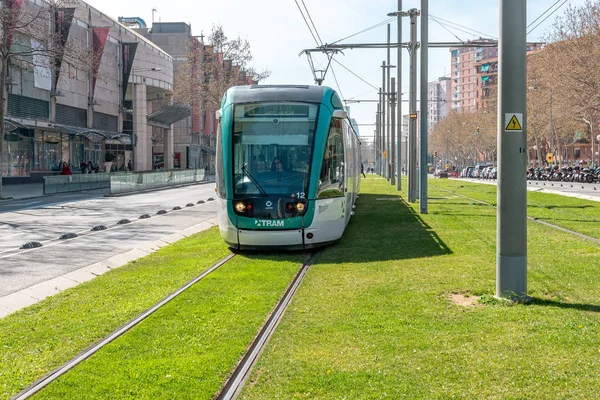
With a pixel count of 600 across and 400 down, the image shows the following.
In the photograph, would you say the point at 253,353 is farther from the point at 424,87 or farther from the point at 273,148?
the point at 424,87

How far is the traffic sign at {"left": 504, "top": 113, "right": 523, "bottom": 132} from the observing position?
8.27 meters

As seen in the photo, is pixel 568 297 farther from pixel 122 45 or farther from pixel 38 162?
pixel 122 45

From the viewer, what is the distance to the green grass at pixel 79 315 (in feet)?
20.0

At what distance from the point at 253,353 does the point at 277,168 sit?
7.52m

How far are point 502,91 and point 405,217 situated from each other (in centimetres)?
1278

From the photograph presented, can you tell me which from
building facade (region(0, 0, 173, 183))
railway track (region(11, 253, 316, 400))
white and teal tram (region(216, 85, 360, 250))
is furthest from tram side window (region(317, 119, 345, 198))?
building facade (region(0, 0, 173, 183))

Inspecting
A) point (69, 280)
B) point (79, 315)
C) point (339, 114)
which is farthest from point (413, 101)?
point (79, 315)

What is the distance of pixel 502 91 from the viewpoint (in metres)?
8.34

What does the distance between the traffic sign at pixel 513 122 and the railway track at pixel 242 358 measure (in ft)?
10.5

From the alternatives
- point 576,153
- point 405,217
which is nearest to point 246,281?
point 405,217

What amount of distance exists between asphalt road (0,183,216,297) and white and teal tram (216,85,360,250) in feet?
9.08

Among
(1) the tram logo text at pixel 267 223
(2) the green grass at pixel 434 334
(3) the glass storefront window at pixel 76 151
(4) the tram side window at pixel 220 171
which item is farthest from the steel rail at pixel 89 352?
(3) the glass storefront window at pixel 76 151

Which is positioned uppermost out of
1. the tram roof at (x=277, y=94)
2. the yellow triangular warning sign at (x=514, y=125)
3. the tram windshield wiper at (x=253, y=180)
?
the tram roof at (x=277, y=94)

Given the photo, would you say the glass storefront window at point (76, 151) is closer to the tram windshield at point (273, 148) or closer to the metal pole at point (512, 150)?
the tram windshield at point (273, 148)
